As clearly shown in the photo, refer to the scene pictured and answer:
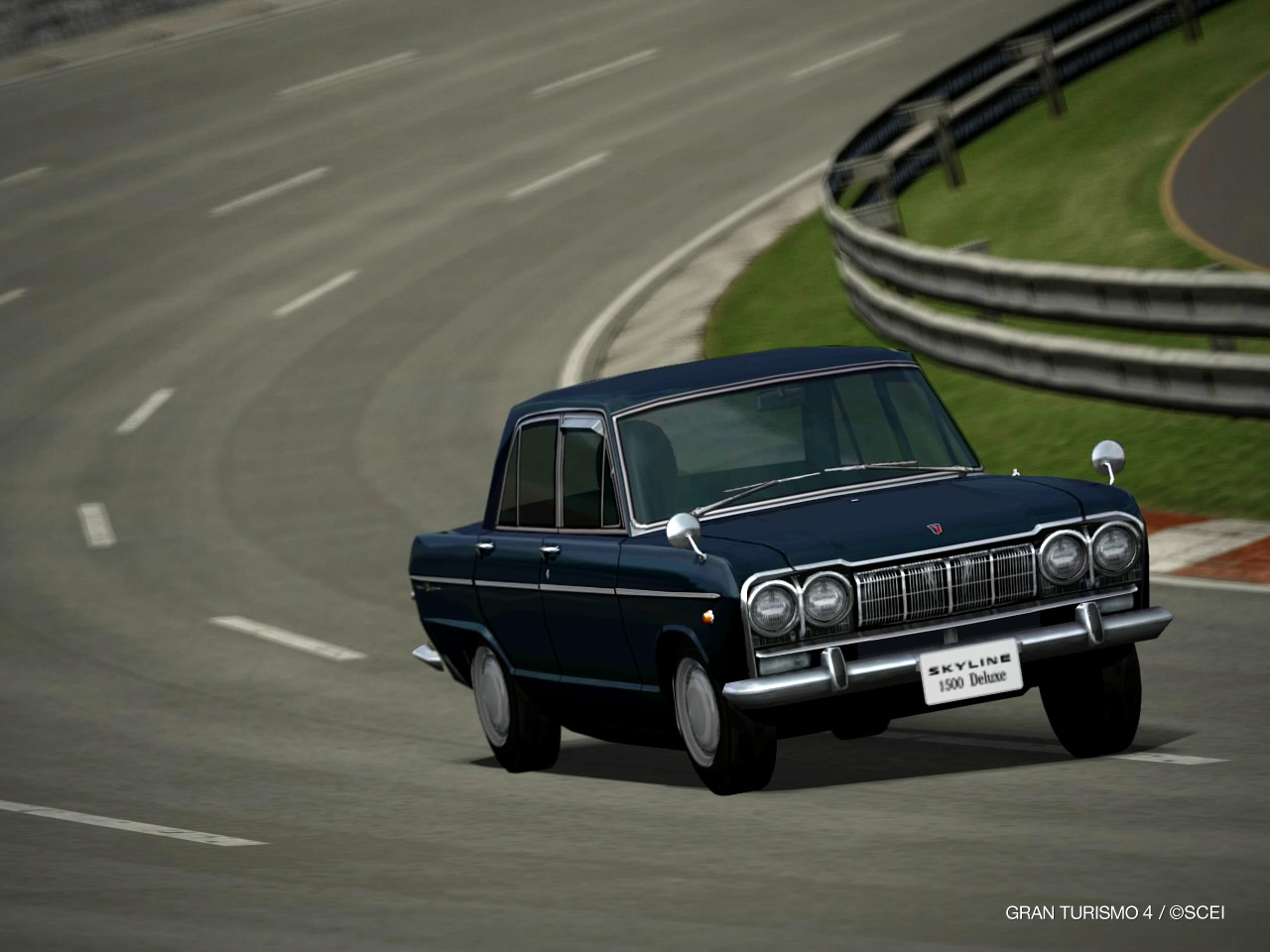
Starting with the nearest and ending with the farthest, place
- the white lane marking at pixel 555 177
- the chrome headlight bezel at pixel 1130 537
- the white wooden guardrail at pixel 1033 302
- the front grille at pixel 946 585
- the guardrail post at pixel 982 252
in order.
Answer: the front grille at pixel 946 585 → the chrome headlight bezel at pixel 1130 537 → the white wooden guardrail at pixel 1033 302 → the guardrail post at pixel 982 252 → the white lane marking at pixel 555 177

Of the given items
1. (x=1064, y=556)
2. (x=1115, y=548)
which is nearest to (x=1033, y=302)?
(x=1115, y=548)

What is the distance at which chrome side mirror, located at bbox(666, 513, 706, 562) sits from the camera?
767 centimetres

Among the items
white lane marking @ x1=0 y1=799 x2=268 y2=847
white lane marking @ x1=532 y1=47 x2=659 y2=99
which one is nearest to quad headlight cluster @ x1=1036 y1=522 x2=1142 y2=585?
white lane marking @ x1=0 y1=799 x2=268 y2=847

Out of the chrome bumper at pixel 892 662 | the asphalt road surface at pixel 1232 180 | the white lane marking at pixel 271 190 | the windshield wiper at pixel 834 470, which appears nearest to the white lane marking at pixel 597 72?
the white lane marking at pixel 271 190

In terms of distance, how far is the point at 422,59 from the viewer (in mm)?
42938

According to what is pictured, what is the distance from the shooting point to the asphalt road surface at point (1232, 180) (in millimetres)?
19828

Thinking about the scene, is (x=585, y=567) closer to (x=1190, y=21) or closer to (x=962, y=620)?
(x=962, y=620)

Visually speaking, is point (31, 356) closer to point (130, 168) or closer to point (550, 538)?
point (130, 168)

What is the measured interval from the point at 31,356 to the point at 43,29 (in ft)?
69.5

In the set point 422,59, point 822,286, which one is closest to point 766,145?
point 822,286

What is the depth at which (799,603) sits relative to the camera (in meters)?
7.43

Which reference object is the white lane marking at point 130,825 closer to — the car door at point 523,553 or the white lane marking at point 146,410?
the car door at point 523,553

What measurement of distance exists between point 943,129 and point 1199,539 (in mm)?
15338

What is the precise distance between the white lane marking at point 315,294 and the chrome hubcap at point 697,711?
21.6 metres
